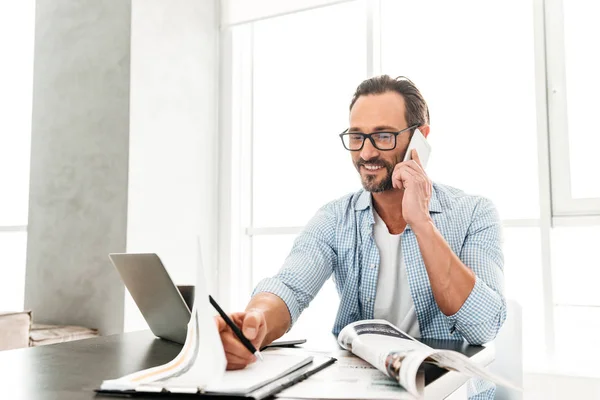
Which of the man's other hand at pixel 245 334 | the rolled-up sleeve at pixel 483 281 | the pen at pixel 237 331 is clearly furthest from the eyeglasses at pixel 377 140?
the pen at pixel 237 331

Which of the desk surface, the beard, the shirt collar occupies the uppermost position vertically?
the beard

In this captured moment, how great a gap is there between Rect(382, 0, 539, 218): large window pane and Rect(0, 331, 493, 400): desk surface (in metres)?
1.57

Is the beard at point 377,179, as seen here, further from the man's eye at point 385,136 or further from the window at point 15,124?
the window at point 15,124

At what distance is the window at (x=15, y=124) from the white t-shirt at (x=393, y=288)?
2687 millimetres

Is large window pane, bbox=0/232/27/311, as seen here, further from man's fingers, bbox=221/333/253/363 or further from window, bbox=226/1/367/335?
man's fingers, bbox=221/333/253/363

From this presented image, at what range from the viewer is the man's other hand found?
2.72ft

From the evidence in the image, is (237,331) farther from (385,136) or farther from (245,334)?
(385,136)

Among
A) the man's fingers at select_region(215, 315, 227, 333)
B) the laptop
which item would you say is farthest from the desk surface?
the man's fingers at select_region(215, 315, 227, 333)

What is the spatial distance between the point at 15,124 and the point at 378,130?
9.27ft

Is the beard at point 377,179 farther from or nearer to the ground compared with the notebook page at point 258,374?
farther from the ground

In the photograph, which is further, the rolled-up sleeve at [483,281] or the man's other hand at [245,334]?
the rolled-up sleeve at [483,281]

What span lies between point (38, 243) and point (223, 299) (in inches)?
40.9

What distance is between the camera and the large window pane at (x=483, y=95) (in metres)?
2.58

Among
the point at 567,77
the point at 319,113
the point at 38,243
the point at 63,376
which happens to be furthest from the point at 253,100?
the point at 63,376
